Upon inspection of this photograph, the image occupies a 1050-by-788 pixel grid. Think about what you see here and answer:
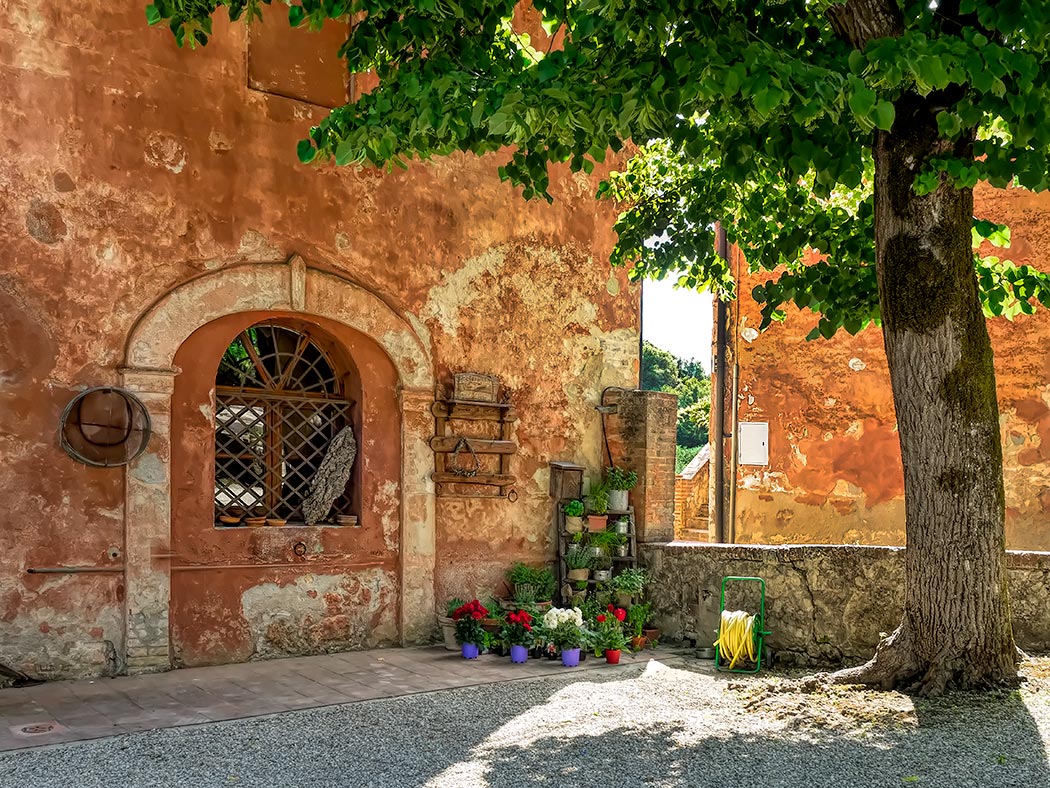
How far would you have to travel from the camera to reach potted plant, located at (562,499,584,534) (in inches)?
385

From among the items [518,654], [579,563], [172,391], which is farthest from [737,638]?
[172,391]

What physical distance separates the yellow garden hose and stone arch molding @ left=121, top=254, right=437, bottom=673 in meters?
2.57

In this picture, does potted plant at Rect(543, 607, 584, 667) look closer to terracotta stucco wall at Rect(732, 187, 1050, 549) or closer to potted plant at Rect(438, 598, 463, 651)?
potted plant at Rect(438, 598, 463, 651)

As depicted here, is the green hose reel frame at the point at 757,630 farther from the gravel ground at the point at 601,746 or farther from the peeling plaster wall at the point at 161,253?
the peeling plaster wall at the point at 161,253

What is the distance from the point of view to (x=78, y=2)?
748cm

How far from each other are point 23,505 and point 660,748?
462 centimetres

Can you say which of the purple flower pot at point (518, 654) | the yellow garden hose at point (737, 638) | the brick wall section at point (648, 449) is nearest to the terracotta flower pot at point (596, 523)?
the brick wall section at point (648, 449)

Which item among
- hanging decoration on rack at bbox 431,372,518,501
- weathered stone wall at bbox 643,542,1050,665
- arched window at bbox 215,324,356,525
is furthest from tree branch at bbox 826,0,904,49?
arched window at bbox 215,324,356,525

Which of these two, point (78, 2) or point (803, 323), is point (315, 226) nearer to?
point (78, 2)

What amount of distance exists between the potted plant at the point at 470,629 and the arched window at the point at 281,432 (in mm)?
1370

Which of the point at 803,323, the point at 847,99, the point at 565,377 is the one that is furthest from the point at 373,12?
the point at 803,323

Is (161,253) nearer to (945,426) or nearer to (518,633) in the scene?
(518,633)

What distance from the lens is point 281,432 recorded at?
8.54 meters

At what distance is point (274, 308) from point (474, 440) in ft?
7.30
